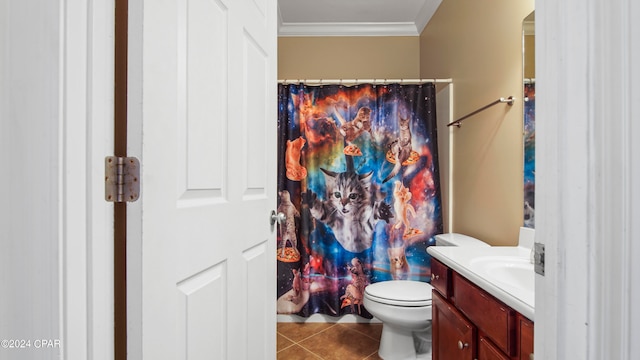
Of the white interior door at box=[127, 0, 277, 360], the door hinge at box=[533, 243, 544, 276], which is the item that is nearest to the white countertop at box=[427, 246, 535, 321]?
the door hinge at box=[533, 243, 544, 276]

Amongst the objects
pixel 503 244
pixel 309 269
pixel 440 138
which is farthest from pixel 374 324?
pixel 440 138

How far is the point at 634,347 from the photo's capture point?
429 mm

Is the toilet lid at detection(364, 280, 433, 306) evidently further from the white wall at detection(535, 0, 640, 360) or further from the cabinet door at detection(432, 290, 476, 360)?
the white wall at detection(535, 0, 640, 360)

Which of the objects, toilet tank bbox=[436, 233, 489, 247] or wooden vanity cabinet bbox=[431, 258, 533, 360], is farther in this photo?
toilet tank bbox=[436, 233, 489, 247]

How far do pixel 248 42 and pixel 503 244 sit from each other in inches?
60.1

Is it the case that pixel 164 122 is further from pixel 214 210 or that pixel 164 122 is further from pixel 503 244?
pixel 503 244

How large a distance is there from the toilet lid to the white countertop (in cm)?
50

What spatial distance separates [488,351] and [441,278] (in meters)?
0.39

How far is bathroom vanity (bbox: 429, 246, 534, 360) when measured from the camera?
878 mm

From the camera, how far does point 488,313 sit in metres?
1.00

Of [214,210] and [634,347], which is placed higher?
[214,210]

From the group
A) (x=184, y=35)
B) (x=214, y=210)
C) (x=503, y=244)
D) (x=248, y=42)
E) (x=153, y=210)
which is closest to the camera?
(x=153, y=210)
